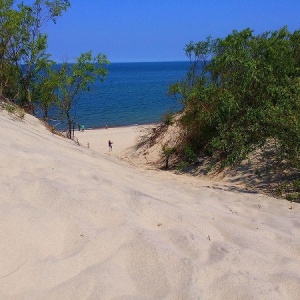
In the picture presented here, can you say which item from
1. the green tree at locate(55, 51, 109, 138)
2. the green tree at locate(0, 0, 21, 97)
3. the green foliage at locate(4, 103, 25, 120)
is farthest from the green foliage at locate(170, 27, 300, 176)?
the green tree at locate(0, 0, 21, 97)

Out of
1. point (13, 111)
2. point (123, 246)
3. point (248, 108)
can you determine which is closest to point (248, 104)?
point (248, 108)

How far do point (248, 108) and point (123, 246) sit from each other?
6816mm

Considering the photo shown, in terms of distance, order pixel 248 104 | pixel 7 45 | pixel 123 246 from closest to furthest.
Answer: pixel 123 246 < pixel 248 104 < pixel 7 45

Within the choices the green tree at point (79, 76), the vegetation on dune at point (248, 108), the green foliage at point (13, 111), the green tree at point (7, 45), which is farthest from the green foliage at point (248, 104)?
the green tree at point (7, 45)

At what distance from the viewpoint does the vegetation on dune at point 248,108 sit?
7090 millimetres

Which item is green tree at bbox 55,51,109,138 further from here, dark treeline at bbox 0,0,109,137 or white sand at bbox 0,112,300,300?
white sand at bbox 0,112,300,300

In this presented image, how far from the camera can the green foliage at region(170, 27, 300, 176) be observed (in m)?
7.06

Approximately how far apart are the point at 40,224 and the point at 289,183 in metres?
5.30

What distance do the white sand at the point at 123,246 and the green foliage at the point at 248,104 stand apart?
3.19 metres

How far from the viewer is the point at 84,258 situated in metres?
2.68

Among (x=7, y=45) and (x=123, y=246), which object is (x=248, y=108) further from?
(x=7, y=45)

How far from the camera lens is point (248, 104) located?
384 inches

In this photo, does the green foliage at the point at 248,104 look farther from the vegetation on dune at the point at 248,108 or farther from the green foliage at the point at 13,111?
the green foliage at the point at 13,111

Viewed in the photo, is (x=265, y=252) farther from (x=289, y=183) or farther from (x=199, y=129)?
(x=199, y=129)
